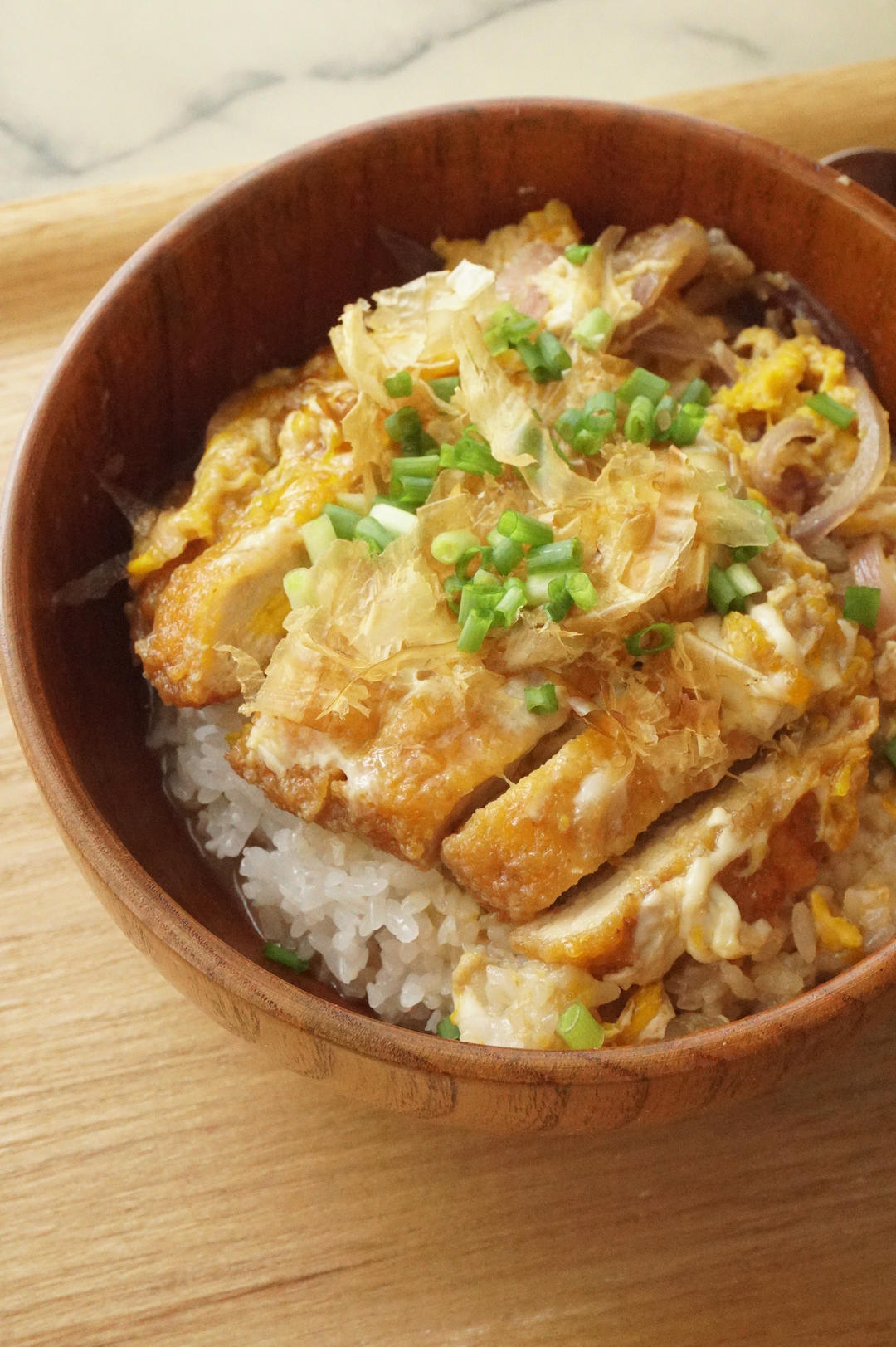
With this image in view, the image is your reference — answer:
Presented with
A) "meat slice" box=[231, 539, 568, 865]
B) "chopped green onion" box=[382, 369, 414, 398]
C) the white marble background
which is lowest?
"meat slice" box=[231, 539, 568, 865]

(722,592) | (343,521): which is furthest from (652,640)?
(343,521)

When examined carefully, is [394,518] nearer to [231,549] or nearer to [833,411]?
[231,549]

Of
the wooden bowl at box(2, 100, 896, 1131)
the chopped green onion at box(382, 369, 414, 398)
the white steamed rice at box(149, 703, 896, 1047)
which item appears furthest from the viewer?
the chopped green onion at box(382, 369, 414, 398)

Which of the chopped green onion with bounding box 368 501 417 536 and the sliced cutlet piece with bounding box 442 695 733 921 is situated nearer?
the sliced cutlet piece with bounding box 442 695 733 921

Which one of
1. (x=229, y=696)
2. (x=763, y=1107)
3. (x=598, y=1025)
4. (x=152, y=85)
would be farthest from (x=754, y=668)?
(x=152, y=85)

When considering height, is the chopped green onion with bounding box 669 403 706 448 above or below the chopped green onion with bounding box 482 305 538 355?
below

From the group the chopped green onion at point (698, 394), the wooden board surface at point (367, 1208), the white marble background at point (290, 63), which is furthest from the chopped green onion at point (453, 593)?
the white marble background at point (290, 63)

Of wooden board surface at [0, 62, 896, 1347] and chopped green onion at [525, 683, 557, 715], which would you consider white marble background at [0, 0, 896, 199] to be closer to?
chopped green onion at [525, 683, 557, 715]

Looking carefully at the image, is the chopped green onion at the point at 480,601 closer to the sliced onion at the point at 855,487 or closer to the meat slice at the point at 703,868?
the meat slice at the point at 703,868

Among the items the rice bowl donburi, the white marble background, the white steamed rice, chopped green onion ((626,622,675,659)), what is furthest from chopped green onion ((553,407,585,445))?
the white marble background
